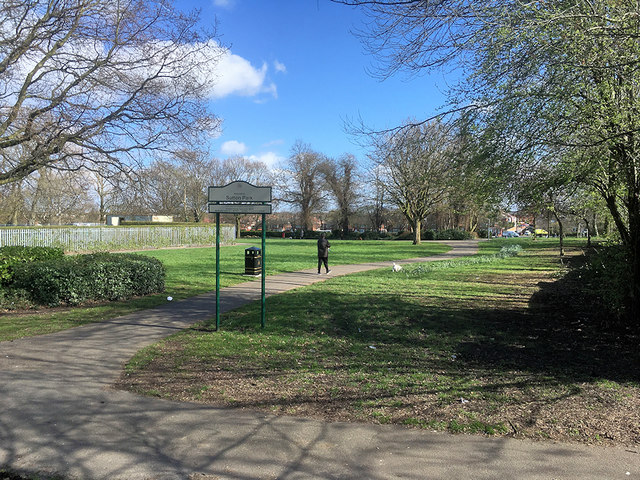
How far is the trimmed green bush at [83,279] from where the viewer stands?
9469mm

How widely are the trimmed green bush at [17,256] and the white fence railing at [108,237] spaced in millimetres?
17322

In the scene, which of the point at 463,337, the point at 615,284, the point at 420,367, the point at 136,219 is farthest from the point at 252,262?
the point at 136,219

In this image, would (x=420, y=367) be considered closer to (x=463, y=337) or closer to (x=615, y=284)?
(x=463, y=337)

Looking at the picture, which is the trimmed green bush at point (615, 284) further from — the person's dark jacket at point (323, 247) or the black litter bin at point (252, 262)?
the black litter bin at point (252, 262)

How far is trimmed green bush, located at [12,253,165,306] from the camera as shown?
9.47m

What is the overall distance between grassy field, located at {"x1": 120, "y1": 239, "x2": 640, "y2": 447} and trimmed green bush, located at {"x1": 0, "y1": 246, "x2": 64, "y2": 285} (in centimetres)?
536

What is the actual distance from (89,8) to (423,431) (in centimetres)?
1044

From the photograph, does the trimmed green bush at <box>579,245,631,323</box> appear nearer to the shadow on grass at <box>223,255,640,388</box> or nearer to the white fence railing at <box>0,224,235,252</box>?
the shadow on grass at <box>223,255,640,388</box>

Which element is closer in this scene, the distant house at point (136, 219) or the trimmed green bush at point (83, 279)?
the trimmed green bush at point (83, 279)

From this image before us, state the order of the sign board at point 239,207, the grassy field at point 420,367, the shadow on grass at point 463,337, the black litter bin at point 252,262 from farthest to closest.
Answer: the black litter bin at point 252,262
the sign board at point 239,207
the shadow on grass at point 463,337
the grassy field at point 420,367

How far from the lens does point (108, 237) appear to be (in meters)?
33.7

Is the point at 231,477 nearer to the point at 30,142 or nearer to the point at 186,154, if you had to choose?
the point at 186,154

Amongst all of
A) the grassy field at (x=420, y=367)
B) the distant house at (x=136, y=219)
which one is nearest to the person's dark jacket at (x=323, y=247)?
the grassy field at (x=420, y=367)

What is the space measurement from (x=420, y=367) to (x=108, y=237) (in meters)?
33.8
